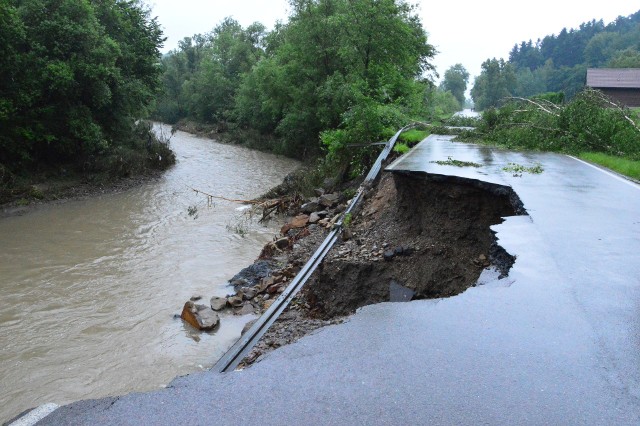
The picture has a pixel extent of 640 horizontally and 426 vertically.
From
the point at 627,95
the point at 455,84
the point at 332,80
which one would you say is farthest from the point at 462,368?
the point at 455,84

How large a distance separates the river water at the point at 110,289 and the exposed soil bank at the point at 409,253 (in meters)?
2.42

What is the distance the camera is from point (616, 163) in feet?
39.1

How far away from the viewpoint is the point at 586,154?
45.8 feet

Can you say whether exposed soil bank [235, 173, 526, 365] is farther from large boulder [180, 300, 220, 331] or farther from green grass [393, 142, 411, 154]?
green grass [393, 142, 411, 154]

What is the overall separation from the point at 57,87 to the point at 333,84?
528 inches

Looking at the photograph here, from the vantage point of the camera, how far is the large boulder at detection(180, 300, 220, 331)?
8641mm

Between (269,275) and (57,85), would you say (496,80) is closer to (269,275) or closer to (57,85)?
(57,85)

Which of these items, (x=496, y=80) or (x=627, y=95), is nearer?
(x=627, y=95)

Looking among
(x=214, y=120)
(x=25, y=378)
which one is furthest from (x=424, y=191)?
(x=214, y=120)

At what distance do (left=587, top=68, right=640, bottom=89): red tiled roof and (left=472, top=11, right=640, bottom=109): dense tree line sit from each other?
57.6ft

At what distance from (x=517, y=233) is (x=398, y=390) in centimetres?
355

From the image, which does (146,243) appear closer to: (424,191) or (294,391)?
(424,191)

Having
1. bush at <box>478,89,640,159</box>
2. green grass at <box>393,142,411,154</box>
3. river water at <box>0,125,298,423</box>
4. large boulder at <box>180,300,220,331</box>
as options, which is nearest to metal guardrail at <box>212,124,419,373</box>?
river water at <box>0,125,298,423</box>

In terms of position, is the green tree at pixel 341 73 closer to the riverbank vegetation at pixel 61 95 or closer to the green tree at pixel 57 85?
the riverbank vegetation at pixel 61 95
